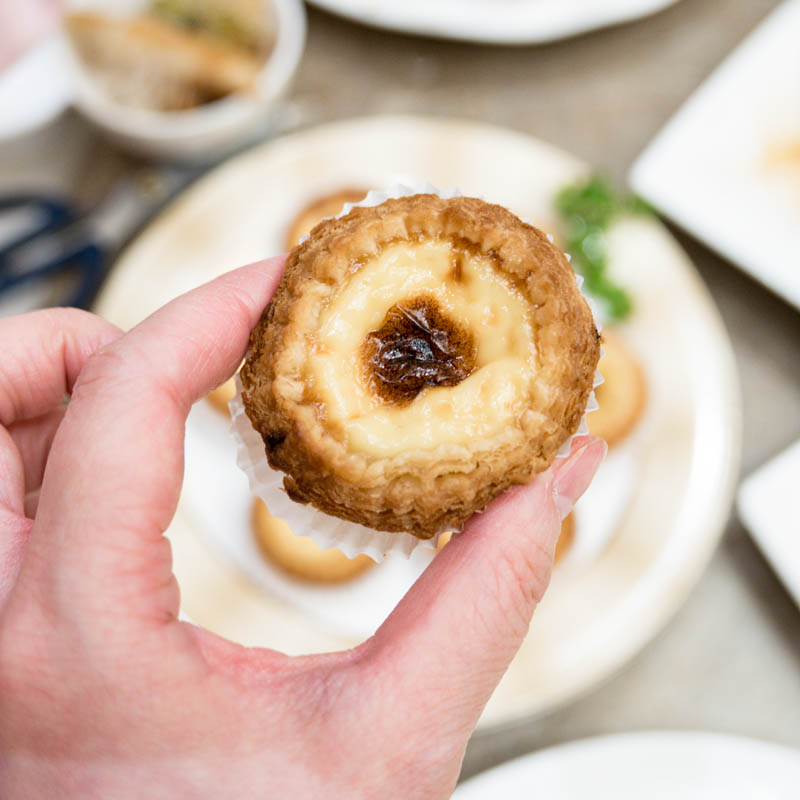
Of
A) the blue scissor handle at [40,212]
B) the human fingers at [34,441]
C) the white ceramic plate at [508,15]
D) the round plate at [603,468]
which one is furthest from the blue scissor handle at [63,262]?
the white ceramic plate at [508,15]

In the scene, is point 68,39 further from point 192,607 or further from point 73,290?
point 192,607

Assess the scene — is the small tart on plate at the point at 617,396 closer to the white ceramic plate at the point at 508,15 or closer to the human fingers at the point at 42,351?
the white ceramic plate at the point at 508,15

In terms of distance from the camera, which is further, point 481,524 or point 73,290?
point 73,290

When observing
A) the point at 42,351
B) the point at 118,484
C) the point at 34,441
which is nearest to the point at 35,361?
the point at 42,351

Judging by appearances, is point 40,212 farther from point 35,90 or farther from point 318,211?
point 318,211

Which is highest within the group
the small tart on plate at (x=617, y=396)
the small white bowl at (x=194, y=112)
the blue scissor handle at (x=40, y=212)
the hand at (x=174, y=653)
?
the hand at (x=174, y=653)

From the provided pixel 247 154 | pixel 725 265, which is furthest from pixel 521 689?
pixel 247 154
